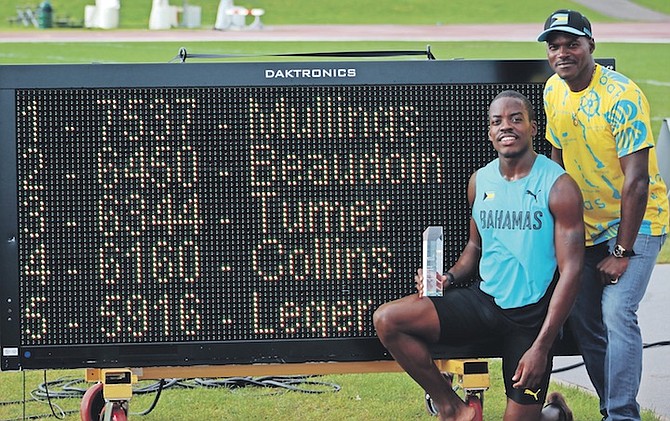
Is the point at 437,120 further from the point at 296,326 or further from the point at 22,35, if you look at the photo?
the point at 22,35

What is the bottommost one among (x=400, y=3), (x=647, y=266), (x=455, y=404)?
(x=455, y=404)

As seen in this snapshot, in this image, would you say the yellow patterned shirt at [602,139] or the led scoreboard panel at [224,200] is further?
the led scoreboard panel at [224,200]

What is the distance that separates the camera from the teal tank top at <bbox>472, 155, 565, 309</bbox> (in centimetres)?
548

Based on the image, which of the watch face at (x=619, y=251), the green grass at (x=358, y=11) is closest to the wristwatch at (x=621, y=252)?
the watch face at (x=619, y=251)

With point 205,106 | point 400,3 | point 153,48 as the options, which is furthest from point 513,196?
point 400,3

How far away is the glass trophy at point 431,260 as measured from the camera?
5.70 meters

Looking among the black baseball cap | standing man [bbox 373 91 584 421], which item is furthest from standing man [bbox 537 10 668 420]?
standing man [bbox 373 91 584 421]

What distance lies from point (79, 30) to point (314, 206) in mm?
41845

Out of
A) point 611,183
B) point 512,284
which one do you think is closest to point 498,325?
point 512,284

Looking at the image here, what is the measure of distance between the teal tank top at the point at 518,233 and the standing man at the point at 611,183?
0.75 ft

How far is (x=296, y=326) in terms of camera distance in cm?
596

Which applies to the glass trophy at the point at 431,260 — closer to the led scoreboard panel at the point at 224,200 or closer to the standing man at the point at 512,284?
the standing man at the point at 512,284

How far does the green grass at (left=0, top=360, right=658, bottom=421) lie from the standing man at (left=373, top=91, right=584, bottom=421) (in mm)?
1182

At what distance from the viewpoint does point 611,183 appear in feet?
18.6
